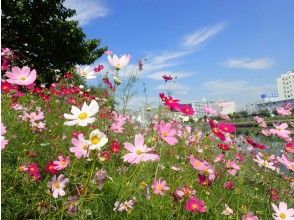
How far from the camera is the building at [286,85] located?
127m

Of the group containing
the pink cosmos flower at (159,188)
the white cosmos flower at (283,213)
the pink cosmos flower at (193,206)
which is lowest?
the white cosmos flower at (283,213)

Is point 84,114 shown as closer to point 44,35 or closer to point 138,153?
point 138,153

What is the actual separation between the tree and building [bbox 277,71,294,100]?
120 m

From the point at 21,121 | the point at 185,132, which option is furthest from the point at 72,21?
the point at 21,121

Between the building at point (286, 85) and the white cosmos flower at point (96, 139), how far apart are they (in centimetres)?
13067

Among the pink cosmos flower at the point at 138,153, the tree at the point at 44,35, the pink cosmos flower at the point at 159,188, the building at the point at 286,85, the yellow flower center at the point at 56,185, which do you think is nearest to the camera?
the pink cosmos flower at the point at 138,153

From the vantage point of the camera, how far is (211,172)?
1857mm

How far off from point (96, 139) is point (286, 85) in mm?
135538

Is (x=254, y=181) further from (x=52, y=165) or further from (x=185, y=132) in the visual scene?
(x=52, y=165)

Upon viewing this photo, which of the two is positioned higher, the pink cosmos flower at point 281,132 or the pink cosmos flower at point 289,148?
the pink cosmos flower at point 281,132

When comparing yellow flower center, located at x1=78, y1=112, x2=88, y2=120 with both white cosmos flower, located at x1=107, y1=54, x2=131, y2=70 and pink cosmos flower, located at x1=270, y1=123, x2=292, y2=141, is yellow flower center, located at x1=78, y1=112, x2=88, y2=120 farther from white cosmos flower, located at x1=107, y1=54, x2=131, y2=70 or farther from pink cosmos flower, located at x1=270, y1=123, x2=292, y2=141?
pink cosmos flower, located at x1=270, y1=123, x2=292, y2=141

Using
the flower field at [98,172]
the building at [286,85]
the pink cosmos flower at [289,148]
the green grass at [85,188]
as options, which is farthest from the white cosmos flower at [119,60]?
the building at [286,85]

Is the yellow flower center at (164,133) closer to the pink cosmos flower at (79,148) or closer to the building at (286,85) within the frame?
the pink cosmos flower at (79,148)

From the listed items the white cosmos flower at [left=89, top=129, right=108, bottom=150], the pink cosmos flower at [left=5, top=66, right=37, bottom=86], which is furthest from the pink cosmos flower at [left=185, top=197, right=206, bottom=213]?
the pink cosmos flower at [left=5, top=66, right=37, bottom=86]
